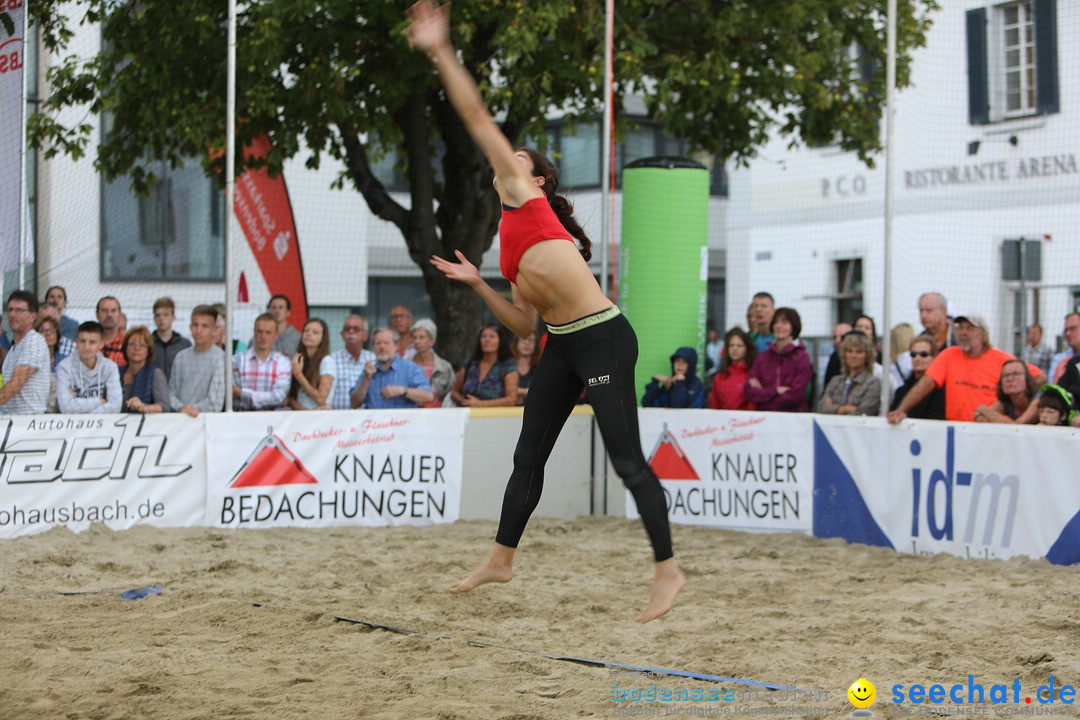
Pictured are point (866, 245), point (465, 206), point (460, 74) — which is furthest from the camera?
point (866, 245)

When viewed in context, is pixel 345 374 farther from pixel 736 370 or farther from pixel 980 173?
pixel 980 173

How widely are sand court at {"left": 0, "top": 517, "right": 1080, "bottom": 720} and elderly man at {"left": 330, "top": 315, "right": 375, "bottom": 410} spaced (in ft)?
4.18

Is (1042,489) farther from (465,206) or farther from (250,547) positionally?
(465,206)

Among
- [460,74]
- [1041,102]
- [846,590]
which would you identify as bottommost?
[846,590]

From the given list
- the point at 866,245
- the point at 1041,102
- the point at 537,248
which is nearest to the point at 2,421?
the point at 537,248

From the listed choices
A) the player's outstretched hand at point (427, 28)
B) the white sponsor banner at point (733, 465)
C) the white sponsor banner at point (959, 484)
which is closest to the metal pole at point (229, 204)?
the white sponsor banner at point (733, 465)

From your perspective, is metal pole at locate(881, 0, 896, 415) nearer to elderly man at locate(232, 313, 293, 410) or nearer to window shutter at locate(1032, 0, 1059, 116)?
window shutter at locate(1032, 0, 1059, 116)

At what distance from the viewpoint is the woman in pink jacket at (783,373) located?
991 centimetres

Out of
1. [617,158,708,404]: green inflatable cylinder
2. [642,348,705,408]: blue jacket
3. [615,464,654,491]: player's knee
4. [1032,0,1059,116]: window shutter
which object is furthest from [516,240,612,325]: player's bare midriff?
[1032,0,1059,116]: window shutter

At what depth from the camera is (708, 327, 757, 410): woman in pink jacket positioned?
10.3m

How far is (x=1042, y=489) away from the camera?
27.0 feet

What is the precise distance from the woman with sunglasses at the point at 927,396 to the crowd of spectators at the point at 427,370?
0.01 metres

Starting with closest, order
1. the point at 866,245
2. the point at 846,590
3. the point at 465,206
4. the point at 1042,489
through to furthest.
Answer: the point at 846,590, the point at 1042,489, the point at 465,206, the point at 866,245

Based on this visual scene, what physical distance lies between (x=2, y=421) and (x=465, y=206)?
5.83m
